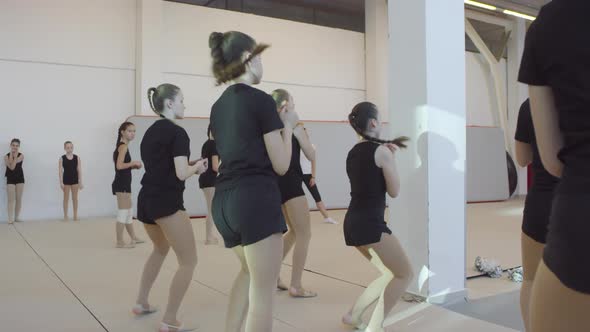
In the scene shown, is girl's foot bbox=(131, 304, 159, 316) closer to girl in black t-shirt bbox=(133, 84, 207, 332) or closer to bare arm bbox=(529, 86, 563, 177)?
girl in black t-shirt bbox=(133, 84, 207, 332)

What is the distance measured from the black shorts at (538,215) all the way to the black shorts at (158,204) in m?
1.87

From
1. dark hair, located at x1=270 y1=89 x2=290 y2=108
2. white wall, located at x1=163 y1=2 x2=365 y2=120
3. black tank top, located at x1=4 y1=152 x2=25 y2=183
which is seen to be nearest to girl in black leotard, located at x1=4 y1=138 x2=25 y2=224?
black tank top, located at x1=4 y1=152 x2=25 y2=183

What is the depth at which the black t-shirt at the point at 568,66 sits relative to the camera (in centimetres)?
89

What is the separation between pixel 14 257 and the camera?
5.39 meters

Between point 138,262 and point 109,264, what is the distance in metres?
0.29

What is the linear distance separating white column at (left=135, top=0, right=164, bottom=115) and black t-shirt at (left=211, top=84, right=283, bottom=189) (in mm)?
8405

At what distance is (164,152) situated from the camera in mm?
2879

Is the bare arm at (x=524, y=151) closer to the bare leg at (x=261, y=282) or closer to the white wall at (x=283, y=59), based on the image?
the bare leg at (x=261, y=282)

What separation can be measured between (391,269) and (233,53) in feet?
4.84

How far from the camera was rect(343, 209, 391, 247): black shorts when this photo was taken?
8.74 feet

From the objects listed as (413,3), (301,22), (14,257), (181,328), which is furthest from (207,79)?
(181,328)

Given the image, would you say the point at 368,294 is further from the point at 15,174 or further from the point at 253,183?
the point at 15,174

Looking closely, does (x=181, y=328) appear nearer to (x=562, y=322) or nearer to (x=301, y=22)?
(x=562, y=322)

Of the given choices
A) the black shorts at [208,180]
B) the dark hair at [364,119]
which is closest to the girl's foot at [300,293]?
the dark hair at [364,119]
